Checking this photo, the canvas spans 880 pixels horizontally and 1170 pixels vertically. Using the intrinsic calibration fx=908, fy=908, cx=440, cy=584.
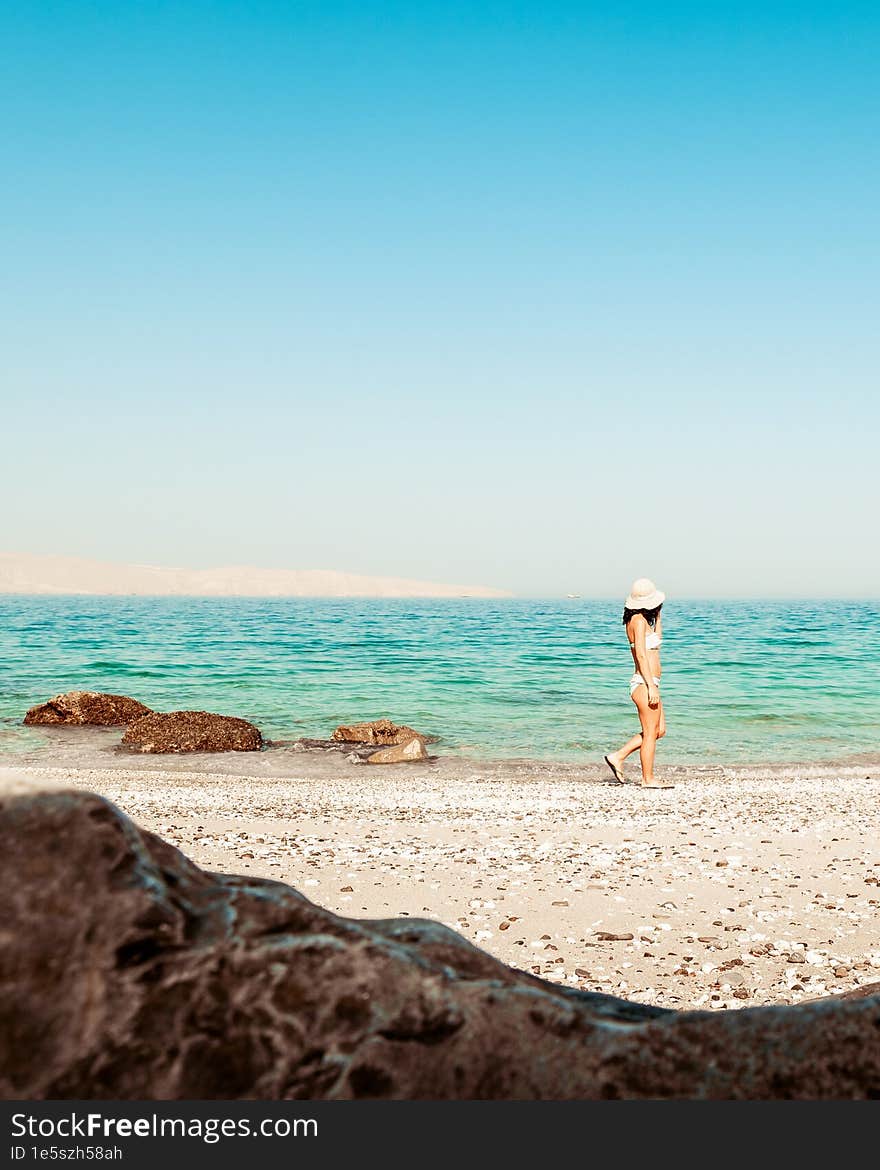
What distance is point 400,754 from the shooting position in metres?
16.6

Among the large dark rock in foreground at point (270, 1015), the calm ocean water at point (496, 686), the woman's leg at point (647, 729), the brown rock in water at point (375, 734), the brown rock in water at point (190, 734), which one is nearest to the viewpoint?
the large dark rock in foreground at point (270, 1015)

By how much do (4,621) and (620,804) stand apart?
2278 inches

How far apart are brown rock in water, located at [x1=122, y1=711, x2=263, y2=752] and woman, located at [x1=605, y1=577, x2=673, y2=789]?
8151 mm

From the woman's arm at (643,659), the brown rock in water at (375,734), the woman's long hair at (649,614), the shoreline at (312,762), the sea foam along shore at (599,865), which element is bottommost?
the shoreline at (312,762)

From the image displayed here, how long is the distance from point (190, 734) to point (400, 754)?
4.25 metres

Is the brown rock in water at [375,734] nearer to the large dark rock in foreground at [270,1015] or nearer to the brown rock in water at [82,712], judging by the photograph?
the brown rock in water at [82,712]

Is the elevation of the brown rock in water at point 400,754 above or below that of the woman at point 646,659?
below

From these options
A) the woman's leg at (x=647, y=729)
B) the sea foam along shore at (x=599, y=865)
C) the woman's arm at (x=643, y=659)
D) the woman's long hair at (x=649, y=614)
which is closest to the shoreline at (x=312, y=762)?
the woman's leg at (x=647, y=729)

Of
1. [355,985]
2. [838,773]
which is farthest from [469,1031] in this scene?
[838,773]

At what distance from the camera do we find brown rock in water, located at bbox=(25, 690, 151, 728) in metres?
20.0

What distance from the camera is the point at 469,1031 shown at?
71.2 inches

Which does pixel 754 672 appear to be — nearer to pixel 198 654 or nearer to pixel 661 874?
pixel 198 654

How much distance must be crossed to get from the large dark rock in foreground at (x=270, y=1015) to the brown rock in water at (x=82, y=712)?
1963cm

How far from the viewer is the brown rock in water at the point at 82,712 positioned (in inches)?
789
